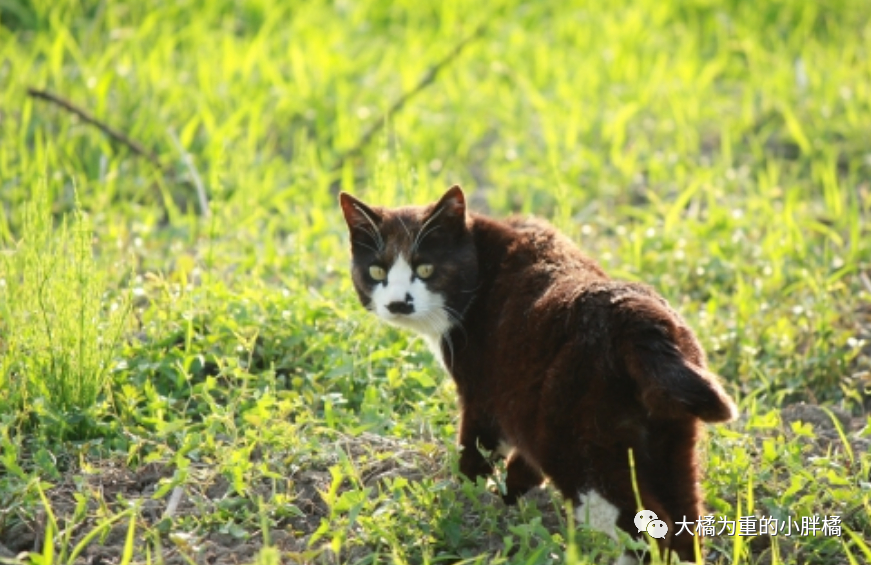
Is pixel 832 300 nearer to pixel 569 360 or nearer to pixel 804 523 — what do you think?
pixel 804 523

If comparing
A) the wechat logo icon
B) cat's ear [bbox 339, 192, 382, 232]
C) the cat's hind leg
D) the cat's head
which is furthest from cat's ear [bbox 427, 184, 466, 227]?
the wechat logo icon

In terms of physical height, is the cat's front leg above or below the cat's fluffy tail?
below

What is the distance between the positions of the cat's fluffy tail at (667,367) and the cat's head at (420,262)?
0.75 m

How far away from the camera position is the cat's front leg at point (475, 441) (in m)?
3.87

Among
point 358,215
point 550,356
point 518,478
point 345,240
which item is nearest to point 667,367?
point 550,356

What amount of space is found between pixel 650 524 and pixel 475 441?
2.53 ft

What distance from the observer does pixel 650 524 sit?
3.28m

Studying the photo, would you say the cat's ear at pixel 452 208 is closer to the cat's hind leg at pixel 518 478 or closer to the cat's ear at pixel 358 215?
the cat's ear at pixel 358 215

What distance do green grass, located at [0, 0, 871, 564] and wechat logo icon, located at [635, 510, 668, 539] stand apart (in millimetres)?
165

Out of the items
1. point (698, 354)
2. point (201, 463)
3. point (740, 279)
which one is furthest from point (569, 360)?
point (740, 279)

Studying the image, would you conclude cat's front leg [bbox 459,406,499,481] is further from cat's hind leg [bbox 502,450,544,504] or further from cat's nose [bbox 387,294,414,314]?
cat's nose [bbox 387,294,414,314]

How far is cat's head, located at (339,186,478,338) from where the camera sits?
13.1 feet

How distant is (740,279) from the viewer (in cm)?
536

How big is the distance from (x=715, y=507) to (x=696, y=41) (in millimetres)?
4937
